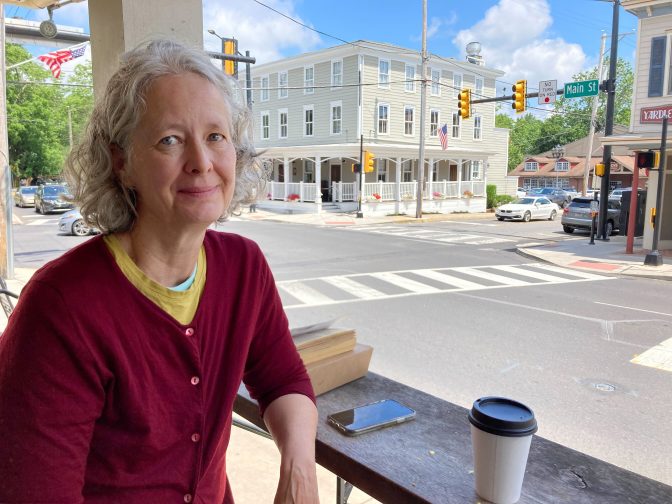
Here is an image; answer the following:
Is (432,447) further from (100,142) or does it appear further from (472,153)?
(472,153)

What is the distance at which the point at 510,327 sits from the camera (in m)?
6.99

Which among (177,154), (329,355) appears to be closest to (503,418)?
(329,355)

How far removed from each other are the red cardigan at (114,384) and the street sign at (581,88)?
17.7 metres

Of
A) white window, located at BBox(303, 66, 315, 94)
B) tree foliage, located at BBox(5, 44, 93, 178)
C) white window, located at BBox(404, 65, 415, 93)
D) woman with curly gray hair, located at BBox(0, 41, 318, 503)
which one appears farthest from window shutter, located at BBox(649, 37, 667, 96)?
tree foliage, located at BBox(5, 44, 93, 178)

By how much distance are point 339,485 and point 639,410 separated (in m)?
3.49

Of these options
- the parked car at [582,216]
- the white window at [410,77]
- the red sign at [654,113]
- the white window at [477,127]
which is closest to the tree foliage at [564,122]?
the white window at [477,127]

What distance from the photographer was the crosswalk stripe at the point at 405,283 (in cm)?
940

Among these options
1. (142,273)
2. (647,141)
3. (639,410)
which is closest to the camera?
(142,273)

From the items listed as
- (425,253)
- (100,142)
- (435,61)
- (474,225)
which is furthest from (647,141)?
(435,61)

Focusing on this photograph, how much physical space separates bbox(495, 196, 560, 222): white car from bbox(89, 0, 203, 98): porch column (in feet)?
83.2

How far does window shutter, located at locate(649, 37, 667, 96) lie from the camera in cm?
1454

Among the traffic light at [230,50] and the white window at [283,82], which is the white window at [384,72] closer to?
the white window at [283,82]

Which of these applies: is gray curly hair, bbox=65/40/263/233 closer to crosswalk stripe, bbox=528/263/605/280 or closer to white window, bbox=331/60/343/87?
crosswalk stripe, bbox=528/263/605/280

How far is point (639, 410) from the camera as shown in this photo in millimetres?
4500
